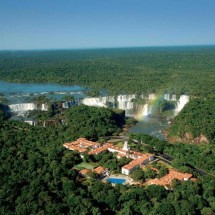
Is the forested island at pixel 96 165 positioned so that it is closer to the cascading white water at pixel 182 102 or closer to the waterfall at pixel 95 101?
the cascading white water at pixel 182 102

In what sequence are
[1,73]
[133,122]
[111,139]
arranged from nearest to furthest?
[111,139] → [133,122] → [1,73]

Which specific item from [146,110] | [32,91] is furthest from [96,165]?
[32,91]

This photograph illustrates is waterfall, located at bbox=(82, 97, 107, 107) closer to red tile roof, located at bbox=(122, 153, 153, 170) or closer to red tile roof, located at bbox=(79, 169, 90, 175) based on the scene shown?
red tile roof, located at bbox=(122, 153, 153, 170)

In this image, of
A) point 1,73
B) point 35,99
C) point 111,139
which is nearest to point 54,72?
point 1,73

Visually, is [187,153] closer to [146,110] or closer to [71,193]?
[71,193]

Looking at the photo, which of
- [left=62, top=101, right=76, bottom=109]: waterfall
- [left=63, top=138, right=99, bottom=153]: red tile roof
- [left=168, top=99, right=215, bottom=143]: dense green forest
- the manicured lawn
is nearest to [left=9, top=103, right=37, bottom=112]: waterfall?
[left=62, top=101, right=76, bottom=109]: waterfall

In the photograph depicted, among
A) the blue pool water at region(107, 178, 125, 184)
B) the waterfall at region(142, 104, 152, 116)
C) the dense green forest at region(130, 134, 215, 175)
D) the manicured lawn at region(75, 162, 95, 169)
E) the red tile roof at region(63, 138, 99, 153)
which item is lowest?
the waterfall at region(142, 104, 152, 116)

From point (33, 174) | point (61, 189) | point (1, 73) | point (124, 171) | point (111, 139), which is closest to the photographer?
point (61, 189)

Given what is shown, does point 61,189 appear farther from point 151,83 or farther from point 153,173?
point 151,83
